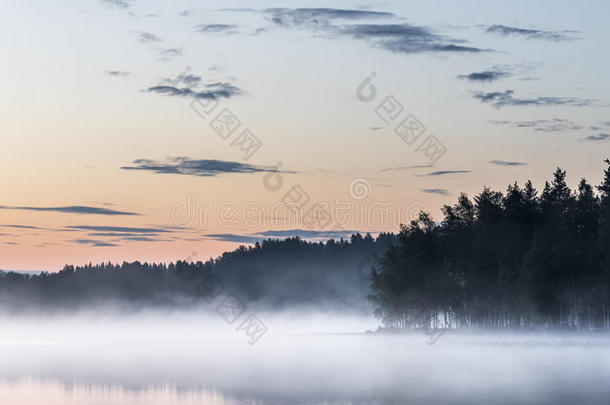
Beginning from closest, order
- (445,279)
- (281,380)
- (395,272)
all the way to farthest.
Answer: (281,380) → (445,279) → (395,272)

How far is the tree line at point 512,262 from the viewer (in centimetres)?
10494

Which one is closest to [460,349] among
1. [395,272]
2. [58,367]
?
[395,272]

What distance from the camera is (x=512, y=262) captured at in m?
116

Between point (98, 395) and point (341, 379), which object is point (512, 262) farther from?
point (98, 395)

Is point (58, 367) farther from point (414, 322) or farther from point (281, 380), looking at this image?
point (414, 322)

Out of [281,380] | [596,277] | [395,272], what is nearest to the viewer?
[281,380]

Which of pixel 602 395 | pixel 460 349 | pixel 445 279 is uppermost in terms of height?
pixel 445 279

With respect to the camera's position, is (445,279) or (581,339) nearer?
(581,339)

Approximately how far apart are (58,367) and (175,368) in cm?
1091

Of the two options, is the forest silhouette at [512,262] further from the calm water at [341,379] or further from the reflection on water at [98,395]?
the reflection on water at [98,395]

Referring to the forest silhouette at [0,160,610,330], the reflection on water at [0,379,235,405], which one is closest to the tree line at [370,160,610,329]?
the forest silhouette at [0,160,610,330]

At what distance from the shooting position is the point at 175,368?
84.3m

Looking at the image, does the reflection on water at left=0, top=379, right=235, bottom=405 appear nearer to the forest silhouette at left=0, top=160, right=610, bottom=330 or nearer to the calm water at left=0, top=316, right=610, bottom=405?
the calm water at left=0, top=316, right=610, bottom=405

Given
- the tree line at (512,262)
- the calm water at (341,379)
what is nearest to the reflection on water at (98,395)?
the calm water at (341,379)
